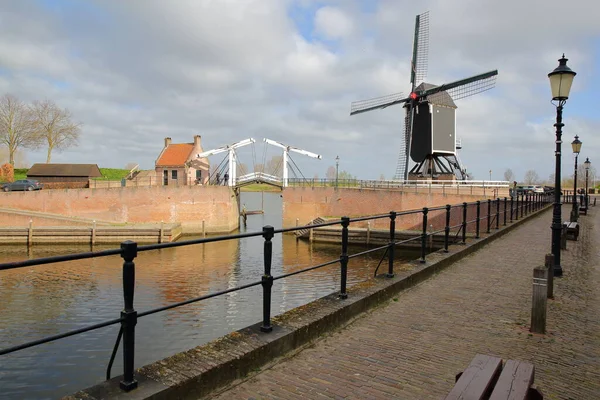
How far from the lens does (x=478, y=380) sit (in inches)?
97.7

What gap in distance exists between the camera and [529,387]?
8.00ft

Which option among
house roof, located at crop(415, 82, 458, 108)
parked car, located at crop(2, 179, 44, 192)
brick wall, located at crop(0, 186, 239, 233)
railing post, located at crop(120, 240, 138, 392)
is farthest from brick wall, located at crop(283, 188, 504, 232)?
railing post, located at crop(120, 240, 138, 392)

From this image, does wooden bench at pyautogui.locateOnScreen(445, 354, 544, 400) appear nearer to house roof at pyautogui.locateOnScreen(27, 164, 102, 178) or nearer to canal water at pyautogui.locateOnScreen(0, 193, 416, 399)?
canal water at pyautogui.locateOnScreen(0, 193, 416, 399)

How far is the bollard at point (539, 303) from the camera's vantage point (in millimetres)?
4535

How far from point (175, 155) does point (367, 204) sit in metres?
29.6

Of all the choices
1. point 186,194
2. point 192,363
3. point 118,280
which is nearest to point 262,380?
point 192,363

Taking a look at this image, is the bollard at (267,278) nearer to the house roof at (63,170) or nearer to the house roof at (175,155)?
the house roof at (175,155)

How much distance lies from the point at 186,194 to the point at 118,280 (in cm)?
2022

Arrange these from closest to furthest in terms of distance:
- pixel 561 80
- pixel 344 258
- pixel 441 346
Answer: pixel 441 346
pixel 344 258
pixel 561 80

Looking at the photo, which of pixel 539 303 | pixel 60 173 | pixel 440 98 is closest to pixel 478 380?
pixel 539 303

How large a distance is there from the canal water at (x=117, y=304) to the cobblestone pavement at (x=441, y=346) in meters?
6.47

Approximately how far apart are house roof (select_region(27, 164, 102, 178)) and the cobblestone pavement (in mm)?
53190

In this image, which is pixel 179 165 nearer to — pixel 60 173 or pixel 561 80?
pixel 60 173

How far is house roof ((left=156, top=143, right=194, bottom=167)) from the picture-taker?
175 feet
